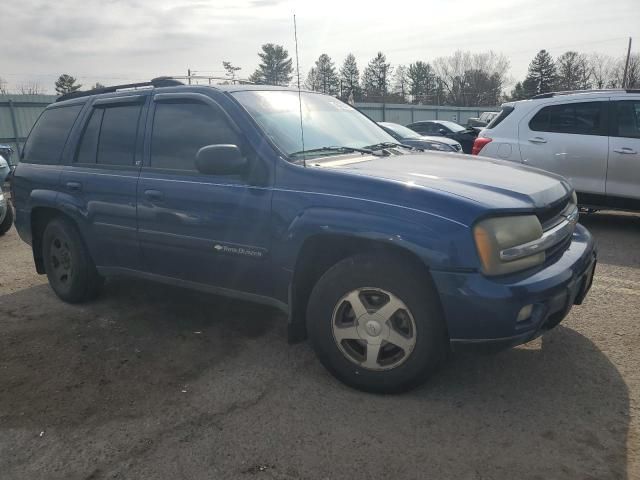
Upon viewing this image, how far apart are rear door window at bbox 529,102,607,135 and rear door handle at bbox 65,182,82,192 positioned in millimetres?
5719

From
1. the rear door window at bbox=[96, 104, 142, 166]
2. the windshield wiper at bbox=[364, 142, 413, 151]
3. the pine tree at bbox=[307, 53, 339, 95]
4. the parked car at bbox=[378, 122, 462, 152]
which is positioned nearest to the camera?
the windshield wiper at bbox=[364, 142, 413, 151]

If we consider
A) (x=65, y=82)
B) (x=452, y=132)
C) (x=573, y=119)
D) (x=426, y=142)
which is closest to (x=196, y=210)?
(x=573, y=119)

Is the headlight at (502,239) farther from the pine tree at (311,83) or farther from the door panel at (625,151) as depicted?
the door panel at (625,151)

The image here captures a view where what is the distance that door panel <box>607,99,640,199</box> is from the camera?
21.2ft

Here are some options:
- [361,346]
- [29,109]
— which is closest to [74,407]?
[361,346]

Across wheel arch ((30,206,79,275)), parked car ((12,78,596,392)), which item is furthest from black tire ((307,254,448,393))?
wheel arch ((30,206,79,275))

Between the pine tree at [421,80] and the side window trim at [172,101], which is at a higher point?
the pine tree at [421,80]

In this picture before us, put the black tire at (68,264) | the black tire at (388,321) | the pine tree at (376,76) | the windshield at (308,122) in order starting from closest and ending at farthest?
the black tire at (388,321) < the windshield at (308,122) < the black tire at (68,264) < the pine tree at (376,76)

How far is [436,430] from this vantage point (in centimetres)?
270

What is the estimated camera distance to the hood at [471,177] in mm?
2830

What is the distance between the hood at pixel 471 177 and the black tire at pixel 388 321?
48 centimetres

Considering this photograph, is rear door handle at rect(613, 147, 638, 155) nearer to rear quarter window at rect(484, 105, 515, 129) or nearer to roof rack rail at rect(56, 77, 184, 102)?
rear quarter window at rect(484, 105, 515, 129)

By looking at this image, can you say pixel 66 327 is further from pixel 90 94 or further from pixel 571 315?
pixel 571 315

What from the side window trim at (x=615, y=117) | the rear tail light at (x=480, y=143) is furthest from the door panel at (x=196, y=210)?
the side window trim at (x=615, y=117)
